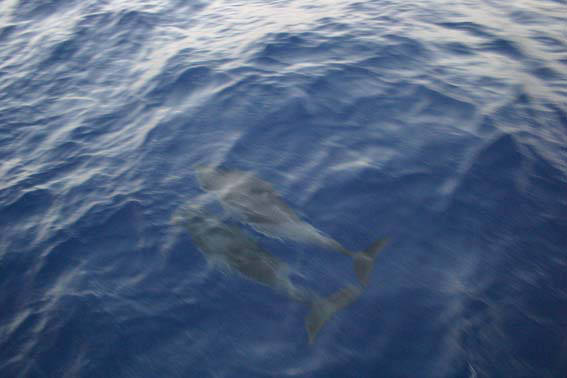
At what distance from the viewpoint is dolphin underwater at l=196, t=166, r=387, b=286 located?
5168 mm

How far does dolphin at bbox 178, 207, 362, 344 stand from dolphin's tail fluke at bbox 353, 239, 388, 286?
18 centimetres

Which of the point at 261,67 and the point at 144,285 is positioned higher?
the point at 261,67

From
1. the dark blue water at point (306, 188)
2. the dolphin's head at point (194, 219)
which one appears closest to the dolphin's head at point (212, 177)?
the dark blue water at point (306, 188)

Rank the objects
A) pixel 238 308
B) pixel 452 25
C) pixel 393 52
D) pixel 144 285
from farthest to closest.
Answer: pixel 452 25 → pixel 393 52 → pixel 144 285 → pixel 238 308

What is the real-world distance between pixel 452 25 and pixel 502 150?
5233mm

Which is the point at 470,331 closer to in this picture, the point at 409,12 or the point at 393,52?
the point at 393,52

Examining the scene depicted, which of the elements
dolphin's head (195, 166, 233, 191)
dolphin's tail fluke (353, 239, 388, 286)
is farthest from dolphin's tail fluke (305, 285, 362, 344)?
dolphin's head (195, 166, 233, 191)

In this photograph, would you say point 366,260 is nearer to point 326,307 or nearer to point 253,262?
point 326,307

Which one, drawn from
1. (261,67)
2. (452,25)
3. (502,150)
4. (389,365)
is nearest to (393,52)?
(452,25)

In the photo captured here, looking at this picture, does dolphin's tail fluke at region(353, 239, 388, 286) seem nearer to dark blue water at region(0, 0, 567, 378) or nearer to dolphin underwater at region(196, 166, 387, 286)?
dolphin underwater at region(196, 166, 387, 286)

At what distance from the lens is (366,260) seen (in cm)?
509

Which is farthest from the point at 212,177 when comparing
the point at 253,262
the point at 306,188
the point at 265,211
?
the point at 253,262

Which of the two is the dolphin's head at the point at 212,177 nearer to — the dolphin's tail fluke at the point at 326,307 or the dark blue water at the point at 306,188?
the dark blue water at the point at 306,188

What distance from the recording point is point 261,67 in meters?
9.29
